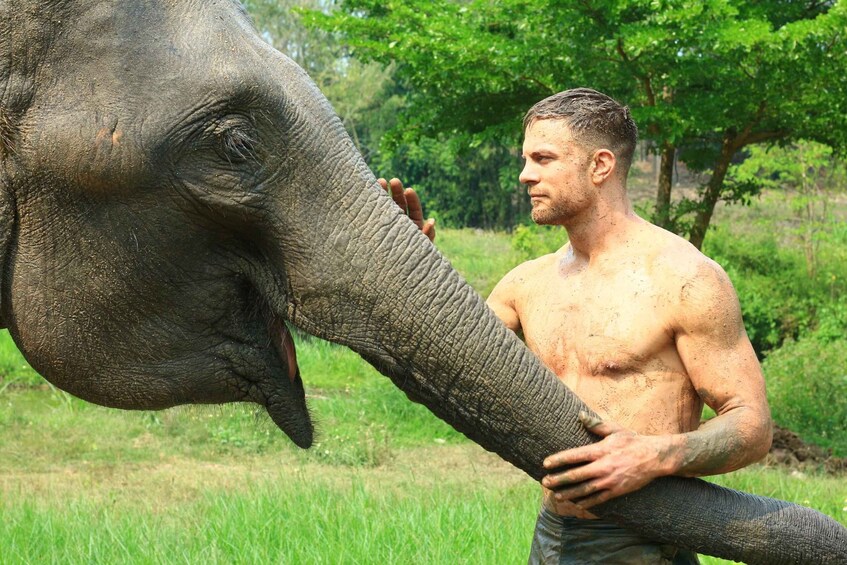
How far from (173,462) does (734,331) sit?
20.9 ft

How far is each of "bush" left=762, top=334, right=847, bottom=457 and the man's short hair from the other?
20.9ft

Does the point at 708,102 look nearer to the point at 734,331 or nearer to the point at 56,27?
the point at 734,331

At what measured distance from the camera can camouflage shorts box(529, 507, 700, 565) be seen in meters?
2.82

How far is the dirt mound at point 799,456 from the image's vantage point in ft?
27.3

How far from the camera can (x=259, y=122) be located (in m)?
2.24

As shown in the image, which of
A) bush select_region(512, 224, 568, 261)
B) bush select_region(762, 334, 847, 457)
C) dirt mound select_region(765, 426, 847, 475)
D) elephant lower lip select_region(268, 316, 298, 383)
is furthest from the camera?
bush select_region(512, 224, 568, 261)

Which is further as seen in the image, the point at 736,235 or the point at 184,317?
the point at 736,235

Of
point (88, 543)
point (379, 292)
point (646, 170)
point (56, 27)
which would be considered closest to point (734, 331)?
point (379, 292)

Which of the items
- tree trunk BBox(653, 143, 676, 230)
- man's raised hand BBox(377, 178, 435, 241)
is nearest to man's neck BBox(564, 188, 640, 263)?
man's raised hand BBox(377, 178, 435, 241)

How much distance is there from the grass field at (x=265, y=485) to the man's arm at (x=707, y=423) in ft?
2.23

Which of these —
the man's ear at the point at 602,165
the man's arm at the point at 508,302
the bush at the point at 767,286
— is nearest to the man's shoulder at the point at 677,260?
the man's ear at the point at 602,165

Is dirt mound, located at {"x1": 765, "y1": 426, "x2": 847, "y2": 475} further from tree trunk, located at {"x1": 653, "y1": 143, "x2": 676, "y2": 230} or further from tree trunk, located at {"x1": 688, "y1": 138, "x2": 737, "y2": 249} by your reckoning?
tree trunk, located at {"x1": 653, "y1": 143, "x2": 676, "y2": 230}

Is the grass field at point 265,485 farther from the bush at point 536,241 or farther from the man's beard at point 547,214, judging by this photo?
the bush at point 536,241

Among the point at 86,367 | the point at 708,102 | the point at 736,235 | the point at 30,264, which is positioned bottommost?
the point at 736,235
